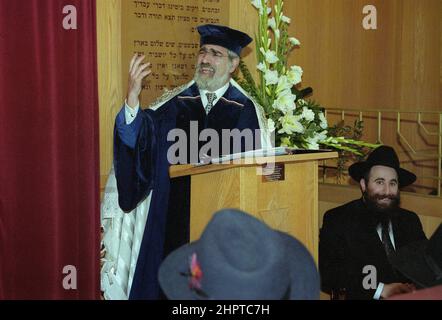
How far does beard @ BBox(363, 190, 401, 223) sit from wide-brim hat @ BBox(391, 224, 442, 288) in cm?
183

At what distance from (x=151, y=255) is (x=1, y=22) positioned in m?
1.59

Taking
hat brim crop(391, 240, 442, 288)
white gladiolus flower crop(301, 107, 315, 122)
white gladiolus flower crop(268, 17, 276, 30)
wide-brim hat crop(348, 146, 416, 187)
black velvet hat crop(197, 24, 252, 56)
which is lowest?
hat brim crop(391, 240, 442, 288)

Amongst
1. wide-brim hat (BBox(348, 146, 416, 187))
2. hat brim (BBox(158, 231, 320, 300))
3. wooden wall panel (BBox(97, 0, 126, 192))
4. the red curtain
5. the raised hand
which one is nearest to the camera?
hat brim (BBox(158, 231, 320, 300))

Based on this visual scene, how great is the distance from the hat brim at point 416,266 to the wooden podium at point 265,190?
35.4 inches

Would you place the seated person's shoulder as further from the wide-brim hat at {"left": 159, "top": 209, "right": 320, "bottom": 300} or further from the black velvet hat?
the wide-brim hat at {"left": 159, "top": 209, "right": 320, "bottom": 300}

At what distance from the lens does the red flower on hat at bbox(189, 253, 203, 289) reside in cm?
235

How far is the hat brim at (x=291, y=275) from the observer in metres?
2.41

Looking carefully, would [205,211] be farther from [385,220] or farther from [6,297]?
[385,220]

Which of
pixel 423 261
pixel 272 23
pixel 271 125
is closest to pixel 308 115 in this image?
pixel 271 125

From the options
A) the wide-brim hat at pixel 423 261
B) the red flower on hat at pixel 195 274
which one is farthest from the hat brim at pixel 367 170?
the red flower on hat at pixel 195 274

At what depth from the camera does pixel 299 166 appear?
4309 mm

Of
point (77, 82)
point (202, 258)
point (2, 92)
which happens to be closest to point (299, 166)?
point (77, 82)

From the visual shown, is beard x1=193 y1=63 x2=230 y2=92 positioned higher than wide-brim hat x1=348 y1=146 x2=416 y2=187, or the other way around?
beard x1=193 y1=63 x2=230 y2=92

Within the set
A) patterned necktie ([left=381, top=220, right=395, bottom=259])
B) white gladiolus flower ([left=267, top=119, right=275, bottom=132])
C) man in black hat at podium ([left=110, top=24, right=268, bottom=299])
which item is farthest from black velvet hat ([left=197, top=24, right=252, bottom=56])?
patterned necktie ([left=381, top=220, right=395, bottom=259])
